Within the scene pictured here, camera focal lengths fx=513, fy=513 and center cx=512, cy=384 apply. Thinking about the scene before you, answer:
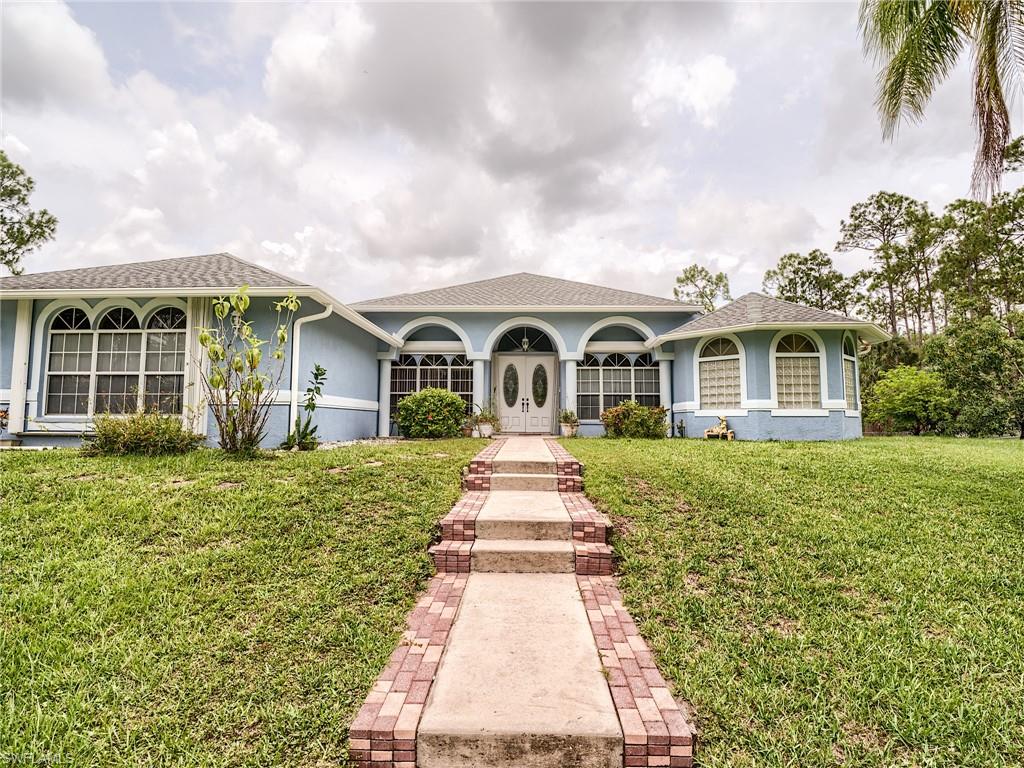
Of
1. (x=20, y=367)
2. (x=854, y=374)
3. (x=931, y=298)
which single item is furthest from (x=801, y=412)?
(x=931, y=298)

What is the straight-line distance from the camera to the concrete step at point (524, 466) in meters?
6.92

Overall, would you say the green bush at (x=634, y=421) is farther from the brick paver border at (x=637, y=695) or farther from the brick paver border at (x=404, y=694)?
the brick paver border at (x=404, y=694)

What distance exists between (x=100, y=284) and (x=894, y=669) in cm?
1328

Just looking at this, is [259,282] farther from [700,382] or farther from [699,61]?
[700,382]

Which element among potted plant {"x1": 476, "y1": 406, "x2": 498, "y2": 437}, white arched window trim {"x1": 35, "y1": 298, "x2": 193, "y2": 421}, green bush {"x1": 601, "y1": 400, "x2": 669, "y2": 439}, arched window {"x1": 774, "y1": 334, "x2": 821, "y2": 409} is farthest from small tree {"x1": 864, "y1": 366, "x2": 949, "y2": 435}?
white arched window trim {"x1": 35, "y1": 298, "x2": 193, "y2": 421}

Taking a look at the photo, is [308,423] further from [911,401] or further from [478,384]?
[911,401]

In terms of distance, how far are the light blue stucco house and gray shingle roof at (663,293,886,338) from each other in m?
0.05

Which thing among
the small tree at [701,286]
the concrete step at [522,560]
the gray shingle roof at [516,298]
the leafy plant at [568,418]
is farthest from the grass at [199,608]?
the small tree at [701,286]

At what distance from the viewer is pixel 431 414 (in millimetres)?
12258

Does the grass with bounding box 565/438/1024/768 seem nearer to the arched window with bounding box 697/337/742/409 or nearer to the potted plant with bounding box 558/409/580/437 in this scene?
the arched window with bounding box 697/337/742/409

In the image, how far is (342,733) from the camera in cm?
243

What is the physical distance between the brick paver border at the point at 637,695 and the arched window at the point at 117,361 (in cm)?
1082

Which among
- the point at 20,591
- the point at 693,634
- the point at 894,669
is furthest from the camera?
the point at 20,591

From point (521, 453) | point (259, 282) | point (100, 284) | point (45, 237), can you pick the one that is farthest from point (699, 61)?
point (45, 237)
